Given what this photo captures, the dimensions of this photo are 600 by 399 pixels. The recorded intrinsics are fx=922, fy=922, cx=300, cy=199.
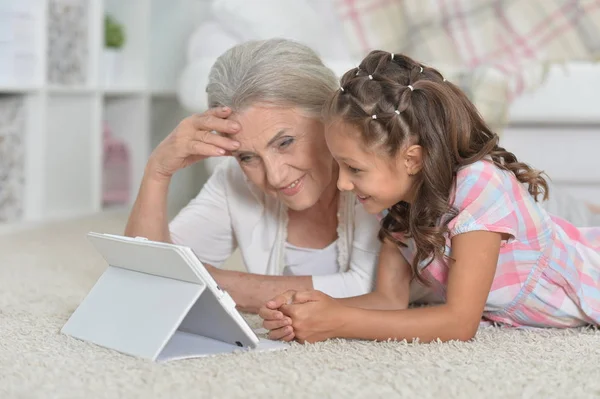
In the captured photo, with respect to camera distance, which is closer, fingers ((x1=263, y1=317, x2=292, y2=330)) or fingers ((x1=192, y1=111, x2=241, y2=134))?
fingers ((x1=263, y1=317, x2=292, y2=330))

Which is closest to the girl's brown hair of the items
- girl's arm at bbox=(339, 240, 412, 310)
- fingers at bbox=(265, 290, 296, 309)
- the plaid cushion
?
girl's arm at bbox=(339, 240, 412, 310)

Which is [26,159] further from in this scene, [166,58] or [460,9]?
[460,9]

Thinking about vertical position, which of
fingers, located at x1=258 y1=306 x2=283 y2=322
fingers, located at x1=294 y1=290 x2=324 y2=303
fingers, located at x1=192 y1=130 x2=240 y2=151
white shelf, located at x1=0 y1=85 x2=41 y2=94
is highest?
fingers, located at x1=192 y1=130 x2=240 y2=151

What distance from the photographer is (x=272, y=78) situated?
5.27 ft

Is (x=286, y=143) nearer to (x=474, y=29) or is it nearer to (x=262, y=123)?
(x=262, y=123)

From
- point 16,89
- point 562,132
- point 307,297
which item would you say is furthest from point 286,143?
point 16,89

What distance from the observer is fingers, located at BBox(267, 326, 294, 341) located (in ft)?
4.64

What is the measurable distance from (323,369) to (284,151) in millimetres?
482

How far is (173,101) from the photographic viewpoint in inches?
161

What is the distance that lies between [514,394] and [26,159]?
7.76ft

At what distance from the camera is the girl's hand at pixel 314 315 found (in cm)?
140

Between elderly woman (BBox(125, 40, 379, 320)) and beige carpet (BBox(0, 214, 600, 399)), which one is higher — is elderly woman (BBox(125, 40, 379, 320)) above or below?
above

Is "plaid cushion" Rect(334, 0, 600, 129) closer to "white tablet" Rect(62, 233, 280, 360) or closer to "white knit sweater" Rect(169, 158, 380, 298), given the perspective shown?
"white knit sweater" Rect(169, 158, 380, 298)

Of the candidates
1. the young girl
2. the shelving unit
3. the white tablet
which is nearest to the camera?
the white tablet
